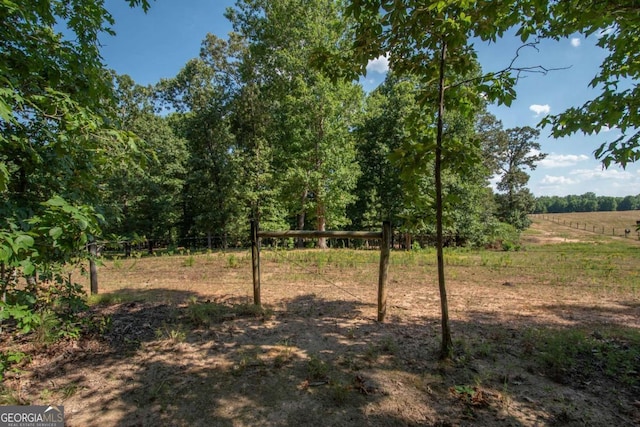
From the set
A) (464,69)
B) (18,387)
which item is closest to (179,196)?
(18,387)

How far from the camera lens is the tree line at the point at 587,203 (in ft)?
275

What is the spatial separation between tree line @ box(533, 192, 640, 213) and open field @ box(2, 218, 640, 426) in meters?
96.2

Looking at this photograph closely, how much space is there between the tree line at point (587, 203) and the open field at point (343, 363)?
96175 mm

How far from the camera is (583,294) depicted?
6039 mm

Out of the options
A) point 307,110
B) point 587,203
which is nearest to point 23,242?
point 307,110

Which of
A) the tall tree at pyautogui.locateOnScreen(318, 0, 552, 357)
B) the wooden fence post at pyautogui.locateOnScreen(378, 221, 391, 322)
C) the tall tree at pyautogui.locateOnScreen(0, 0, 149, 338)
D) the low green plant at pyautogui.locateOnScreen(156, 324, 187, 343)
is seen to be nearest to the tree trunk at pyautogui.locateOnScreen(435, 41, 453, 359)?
the tall tree at pyautogui.locateOnScreen(318, 0, 552, 357)

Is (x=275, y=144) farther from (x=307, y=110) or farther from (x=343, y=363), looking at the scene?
(x=343, y=363)

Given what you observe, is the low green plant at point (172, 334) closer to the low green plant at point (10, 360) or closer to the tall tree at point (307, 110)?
the low green plant at point (10, 360)

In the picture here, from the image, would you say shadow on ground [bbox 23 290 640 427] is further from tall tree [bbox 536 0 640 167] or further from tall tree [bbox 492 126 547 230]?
tall tree [bbox 492 126 547 230]

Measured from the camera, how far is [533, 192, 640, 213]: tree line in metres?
83.7

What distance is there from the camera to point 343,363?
325 centimetres

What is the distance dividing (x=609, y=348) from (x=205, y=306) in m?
5.45

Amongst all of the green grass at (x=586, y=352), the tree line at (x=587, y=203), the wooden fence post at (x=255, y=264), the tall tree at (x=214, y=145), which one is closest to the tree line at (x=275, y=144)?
the tall tree at (x=214, y=145)

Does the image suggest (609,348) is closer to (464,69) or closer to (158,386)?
(464,69)
